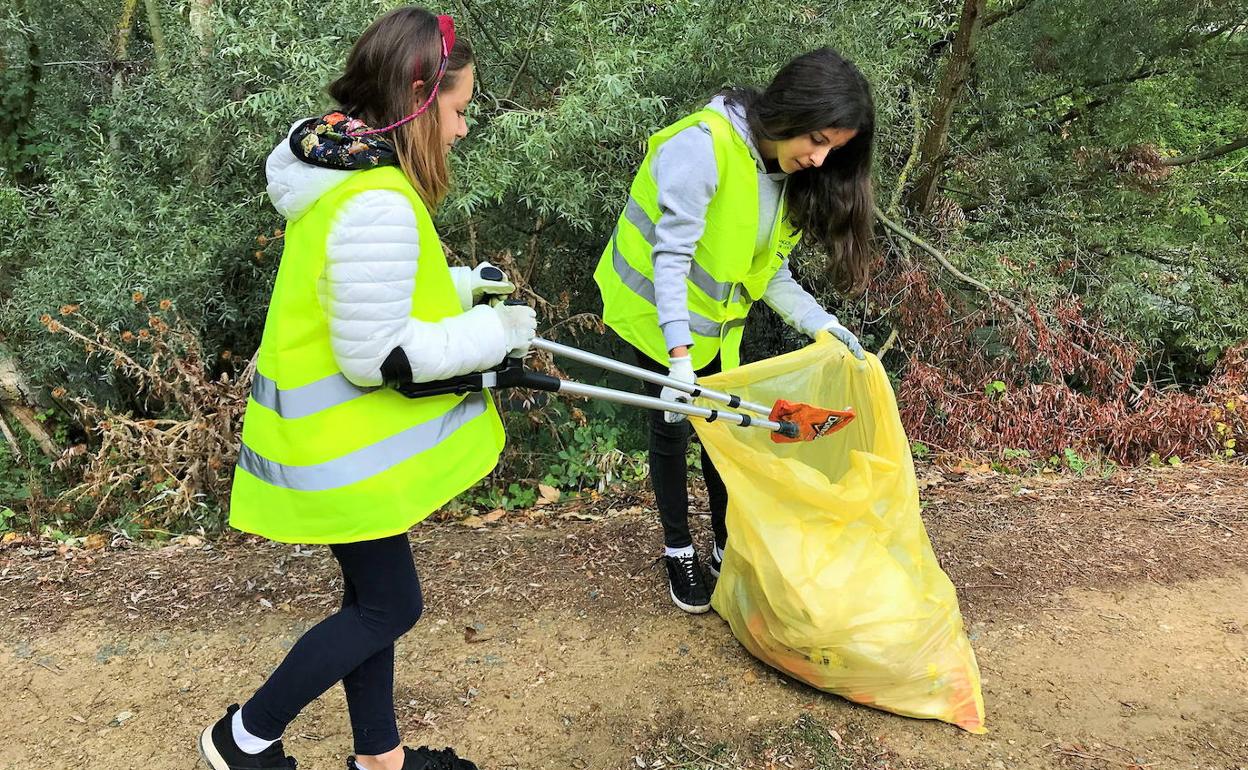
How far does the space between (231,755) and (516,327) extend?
1.10 m

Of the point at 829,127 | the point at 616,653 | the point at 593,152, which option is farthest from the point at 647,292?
the point at 593,152

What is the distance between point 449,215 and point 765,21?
4.73 feet

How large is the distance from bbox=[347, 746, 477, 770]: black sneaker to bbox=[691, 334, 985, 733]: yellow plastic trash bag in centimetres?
89

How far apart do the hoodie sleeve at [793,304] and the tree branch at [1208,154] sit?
164 inches

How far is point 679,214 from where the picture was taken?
2.24m

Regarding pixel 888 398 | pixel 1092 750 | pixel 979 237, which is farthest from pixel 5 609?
pixel 979 237

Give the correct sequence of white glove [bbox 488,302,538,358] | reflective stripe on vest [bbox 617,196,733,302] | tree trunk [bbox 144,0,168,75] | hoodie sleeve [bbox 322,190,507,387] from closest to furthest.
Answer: hoodie sleeve [bbox 322,190,507,387] < white glove [bbox 488,302,538,358] < reflective stripe on vest [bbox 617,196,733,302] < tree trunk [bbox 144,0,168,75]

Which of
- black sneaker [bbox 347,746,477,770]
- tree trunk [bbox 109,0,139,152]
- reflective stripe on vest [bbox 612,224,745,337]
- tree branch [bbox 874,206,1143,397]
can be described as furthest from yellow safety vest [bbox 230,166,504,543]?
tree trunk [bbox 109,0,139,152]

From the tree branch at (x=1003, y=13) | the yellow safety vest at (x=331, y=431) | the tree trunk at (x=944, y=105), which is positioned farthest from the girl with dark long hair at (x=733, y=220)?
the tree branch at (x=1003, y=13)

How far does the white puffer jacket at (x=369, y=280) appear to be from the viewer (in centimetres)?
147

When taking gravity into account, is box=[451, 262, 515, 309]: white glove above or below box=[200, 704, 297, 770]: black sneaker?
above

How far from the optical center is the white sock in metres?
1.86

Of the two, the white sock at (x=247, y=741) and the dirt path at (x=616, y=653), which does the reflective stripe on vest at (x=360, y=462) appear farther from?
the dirt path at (x=616, y=653)

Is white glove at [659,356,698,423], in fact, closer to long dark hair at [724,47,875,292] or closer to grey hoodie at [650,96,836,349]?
grey hoodie at [650,96,836,349]
